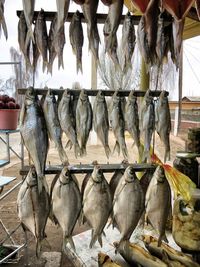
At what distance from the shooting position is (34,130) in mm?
1812

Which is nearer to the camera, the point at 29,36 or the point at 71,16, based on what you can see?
the point at 29,36

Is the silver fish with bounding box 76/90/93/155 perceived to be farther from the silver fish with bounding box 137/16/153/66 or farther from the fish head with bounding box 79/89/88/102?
the silver fish with bounding box 137/16/153/66

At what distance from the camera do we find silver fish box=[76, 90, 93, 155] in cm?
193

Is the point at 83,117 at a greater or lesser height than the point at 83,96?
lesser

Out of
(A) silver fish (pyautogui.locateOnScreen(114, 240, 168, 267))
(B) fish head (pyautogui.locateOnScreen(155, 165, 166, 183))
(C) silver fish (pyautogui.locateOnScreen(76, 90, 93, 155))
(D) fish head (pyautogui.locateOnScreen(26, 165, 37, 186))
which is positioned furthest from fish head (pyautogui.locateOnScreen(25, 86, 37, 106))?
(A) silver fish (pyautogui.locateOnScreen(114, 240, 168, 267))

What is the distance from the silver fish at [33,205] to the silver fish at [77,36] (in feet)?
2.36

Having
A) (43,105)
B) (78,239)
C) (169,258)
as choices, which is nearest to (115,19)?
(43,105)

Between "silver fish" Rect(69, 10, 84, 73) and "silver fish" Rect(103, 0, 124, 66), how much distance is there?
16 centimetres

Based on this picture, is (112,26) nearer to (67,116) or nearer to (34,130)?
(67,116)

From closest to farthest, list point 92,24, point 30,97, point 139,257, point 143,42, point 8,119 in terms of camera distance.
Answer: point 30,97 → point 92,24 → point 143,42 → point 139,257 → point 8,119

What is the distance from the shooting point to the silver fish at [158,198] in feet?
6.31

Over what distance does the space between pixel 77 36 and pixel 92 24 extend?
0.14 metres

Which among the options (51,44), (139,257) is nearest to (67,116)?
(51,44)

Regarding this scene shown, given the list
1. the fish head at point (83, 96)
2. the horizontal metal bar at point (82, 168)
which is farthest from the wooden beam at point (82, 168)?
the fish head at point (83, 96)
